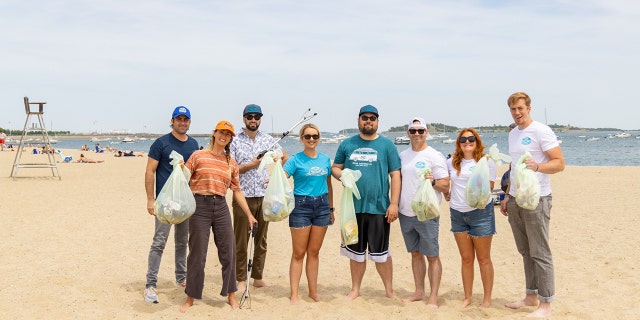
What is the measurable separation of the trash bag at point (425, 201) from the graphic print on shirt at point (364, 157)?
51cm

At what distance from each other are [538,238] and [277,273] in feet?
11.3

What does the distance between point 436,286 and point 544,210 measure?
53.5 inches

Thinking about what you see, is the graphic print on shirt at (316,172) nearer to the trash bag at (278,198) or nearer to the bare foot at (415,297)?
the trash bag at (278,198)

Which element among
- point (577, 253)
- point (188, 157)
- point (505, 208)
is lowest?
point (577, 253)

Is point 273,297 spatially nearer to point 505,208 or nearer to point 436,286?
point 436,286

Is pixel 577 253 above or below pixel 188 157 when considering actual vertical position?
below

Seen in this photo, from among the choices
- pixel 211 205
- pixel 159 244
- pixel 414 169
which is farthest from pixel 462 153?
pixel 159 244

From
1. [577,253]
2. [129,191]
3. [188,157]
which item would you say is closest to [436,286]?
[188,157]

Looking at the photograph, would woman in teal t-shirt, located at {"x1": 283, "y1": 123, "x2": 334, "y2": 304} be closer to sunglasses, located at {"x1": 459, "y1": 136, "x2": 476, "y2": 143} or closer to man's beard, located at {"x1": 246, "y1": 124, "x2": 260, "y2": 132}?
man's beard, located at {"x1": 246, "y1": 124, "x2": 260, "y2": 132}

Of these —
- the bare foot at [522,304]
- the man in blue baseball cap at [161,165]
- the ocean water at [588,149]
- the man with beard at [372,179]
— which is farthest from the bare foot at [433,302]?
the ocean water at [588,149]

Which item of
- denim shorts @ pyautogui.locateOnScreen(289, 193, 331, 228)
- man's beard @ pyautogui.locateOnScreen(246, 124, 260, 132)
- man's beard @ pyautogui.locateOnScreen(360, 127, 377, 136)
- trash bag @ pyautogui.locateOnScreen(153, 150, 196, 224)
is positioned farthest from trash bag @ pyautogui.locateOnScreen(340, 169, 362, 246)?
trash bag @ pyautogui.locateOnScreen(153, 150, 196, 224)

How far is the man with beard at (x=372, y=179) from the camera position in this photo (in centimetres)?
503

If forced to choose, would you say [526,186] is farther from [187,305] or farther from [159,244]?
[159,244]

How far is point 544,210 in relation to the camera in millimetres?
4547
